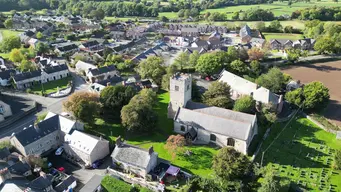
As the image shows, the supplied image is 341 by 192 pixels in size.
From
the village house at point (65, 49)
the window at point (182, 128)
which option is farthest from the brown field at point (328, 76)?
the village house at point (65, 49)

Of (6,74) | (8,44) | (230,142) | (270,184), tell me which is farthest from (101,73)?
(270,184)

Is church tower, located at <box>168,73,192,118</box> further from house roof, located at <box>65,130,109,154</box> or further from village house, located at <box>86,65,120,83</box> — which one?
village house, located at <box>86,65,120,83</box>

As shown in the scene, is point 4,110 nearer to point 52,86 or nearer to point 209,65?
point 52,86

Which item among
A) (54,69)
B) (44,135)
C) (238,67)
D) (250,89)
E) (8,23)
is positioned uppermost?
(8,23)

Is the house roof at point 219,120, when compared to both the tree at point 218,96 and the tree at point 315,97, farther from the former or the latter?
the tree at point 315,97

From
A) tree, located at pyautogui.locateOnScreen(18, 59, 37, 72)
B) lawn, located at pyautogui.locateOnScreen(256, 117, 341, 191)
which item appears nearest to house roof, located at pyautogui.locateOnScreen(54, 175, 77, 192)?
lawn, located at pyautogui.locateOnScreen(256, 117, 341, 191)
